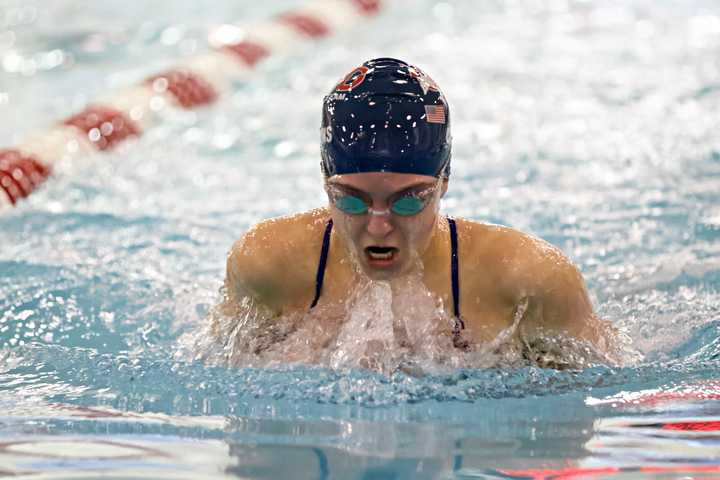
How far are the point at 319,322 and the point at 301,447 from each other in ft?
2.10

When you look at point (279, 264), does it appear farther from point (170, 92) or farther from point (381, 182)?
point (170, 92)

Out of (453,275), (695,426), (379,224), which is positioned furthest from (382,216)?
(695,426)

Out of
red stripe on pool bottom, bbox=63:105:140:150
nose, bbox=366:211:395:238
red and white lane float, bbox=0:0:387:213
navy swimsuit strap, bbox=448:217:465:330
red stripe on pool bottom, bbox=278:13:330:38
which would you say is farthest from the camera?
red stripe on pool bottom, bbox=278:13:330:38

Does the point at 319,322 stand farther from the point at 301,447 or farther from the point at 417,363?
the point at 301,447

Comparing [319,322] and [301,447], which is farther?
[319,322]

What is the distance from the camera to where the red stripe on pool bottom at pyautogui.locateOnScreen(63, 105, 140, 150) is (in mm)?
5473

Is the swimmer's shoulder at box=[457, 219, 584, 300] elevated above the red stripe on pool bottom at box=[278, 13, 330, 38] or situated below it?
below

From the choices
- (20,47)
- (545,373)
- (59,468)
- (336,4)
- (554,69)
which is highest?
(336,4)

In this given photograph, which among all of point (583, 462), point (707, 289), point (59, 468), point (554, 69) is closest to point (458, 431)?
point (583, 462)

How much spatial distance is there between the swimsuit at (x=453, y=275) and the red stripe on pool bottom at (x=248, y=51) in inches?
165

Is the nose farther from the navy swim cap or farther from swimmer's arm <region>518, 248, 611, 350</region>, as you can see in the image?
swimmer's arm <region>518, 248, 611, 350</region>

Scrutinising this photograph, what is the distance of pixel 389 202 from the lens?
2.40m

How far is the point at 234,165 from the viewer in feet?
17.2

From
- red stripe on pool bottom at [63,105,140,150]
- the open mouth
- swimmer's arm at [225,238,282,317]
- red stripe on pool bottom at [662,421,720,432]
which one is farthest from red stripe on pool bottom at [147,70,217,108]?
red stripe on pool bottom at [662,421,720,432]
